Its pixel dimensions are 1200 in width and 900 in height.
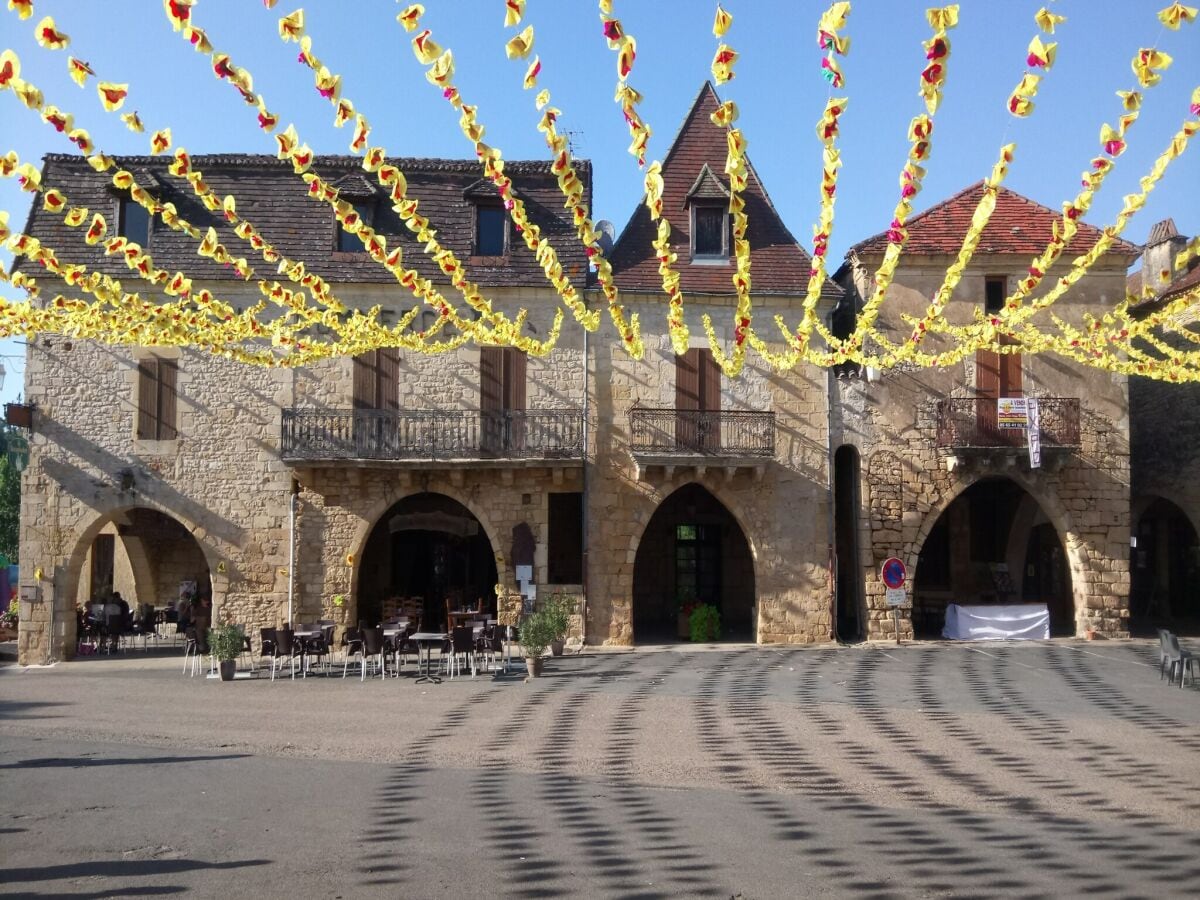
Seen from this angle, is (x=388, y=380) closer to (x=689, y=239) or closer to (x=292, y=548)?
(x=292, y=548)

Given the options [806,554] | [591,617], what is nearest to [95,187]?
[591,617]

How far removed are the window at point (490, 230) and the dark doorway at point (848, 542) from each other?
7.76m

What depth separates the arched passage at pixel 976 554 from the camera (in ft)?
72.8

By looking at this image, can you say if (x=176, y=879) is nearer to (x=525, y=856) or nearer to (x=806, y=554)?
(x=525, y=856)

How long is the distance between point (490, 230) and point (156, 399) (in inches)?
274

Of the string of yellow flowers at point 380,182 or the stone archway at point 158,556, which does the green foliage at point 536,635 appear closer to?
the string of yellow flowers at point 380,182

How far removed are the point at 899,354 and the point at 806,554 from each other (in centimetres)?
916

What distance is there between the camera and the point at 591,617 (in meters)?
19.3

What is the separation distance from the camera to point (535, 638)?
1502 centimetres

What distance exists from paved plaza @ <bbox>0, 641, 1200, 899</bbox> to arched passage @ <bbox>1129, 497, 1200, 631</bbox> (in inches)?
443

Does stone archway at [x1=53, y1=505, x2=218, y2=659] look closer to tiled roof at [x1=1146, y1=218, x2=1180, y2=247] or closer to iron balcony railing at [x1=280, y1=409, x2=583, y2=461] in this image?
iron balcony railing at [x1=280, y1=409, x2=583, y2=461]

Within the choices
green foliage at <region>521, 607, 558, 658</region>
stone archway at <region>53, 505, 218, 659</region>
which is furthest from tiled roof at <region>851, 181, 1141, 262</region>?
stone archway at <region>53, 505, 218, 659</region>

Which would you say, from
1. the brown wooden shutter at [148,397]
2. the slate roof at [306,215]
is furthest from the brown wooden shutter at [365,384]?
the brown wooden shutter at [148,397]

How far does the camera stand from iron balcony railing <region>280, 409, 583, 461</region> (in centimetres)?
1884
